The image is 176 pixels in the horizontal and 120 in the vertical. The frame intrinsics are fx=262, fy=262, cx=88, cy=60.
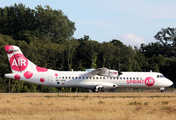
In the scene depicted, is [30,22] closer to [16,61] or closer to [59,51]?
[59,51]

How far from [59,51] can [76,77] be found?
23727 mm

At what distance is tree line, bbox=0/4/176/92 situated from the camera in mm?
51250

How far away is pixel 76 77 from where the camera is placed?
1361 inches

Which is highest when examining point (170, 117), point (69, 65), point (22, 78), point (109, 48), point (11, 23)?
point (11, 23)

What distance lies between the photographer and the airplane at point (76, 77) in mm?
33406

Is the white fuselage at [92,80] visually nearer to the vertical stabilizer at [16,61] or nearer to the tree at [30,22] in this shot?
the vertical stabilizer at [16,61]

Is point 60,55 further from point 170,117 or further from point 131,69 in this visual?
point 170,117

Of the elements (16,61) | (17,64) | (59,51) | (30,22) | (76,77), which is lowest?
(76,77)

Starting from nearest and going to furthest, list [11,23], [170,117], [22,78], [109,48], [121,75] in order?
[170,117], [22,78], [121,75], [109,48], [11,23]

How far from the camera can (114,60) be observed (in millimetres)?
55562

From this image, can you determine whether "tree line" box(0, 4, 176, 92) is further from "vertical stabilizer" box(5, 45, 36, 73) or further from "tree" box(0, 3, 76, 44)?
"vertical stabilizer" box(5, 45, 36, 73)

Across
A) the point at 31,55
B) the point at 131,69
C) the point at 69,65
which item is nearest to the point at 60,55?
the point at 69,65

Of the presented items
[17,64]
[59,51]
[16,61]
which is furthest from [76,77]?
[59,51]

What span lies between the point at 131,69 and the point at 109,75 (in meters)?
22.4
